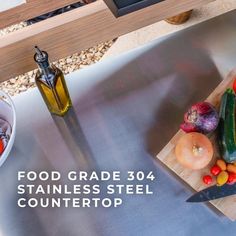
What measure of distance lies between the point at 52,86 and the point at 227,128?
0.34 m

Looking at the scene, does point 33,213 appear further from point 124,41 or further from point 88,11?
point 124,41

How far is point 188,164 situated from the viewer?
2.05 ft

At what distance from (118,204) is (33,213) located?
161 mm

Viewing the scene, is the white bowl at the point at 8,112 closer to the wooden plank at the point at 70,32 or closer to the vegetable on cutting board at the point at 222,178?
the wooden plank at the point at 70,32

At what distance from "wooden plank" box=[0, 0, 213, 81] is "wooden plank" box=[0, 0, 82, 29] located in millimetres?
24

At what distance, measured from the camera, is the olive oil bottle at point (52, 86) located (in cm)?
59

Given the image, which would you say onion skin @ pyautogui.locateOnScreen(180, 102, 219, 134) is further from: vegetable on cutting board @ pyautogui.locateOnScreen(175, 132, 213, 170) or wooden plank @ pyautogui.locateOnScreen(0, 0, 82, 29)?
wooden plank @ pyautogui.locateOnScreen(0, 0, 82, 29)

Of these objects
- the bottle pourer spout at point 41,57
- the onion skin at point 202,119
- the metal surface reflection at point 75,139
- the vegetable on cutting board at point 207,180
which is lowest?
the vegetable on cutting board at point 207,180

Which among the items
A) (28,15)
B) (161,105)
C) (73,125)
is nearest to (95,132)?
(73,125)

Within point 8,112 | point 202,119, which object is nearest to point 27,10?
point 8,112

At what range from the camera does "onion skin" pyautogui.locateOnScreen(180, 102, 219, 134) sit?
0.64 meters

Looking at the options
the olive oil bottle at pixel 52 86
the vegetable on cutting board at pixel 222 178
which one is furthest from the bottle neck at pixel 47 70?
the vegetable on cutting board at pixel 222 178

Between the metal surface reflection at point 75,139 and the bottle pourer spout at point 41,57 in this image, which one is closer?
the bottle pourer spout at point 41,57

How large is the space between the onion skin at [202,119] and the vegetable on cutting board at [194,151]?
0.02m
